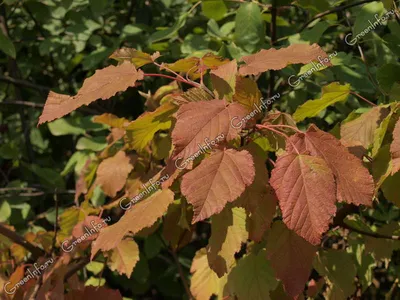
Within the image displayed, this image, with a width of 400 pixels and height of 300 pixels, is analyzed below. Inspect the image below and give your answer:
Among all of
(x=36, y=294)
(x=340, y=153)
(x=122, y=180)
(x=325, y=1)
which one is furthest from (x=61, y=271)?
(x=325, y=1)

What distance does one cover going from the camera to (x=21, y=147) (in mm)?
2463

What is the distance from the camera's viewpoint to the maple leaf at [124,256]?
59.7 inches

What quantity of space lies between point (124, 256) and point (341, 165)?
2.37 feet

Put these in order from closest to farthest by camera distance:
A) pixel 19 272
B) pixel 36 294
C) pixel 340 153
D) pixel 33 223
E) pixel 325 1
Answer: pixel 340 153
pixel 36 294
pixel 19 272
pixel 325 1
pixel 33 223

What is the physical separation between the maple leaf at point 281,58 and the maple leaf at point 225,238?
0.28 metres

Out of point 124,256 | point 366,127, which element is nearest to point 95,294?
point 124,256

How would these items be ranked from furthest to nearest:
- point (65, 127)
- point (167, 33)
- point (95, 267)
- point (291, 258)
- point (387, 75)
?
point (65, 127)
point (95, 267)
point (167, 33)
point (387, 75)
point (291, 258)

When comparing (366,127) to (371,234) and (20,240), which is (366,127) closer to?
(371,234)

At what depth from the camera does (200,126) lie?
1.00m

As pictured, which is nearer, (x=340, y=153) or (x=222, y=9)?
(x=340, y=153)

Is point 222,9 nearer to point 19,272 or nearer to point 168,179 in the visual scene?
point 168,179

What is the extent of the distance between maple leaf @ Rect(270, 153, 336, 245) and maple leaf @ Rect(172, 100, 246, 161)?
117mm

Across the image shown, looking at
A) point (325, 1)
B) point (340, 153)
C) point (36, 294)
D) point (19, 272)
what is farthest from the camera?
point (325, 1)

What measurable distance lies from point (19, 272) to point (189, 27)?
108 centimetres
